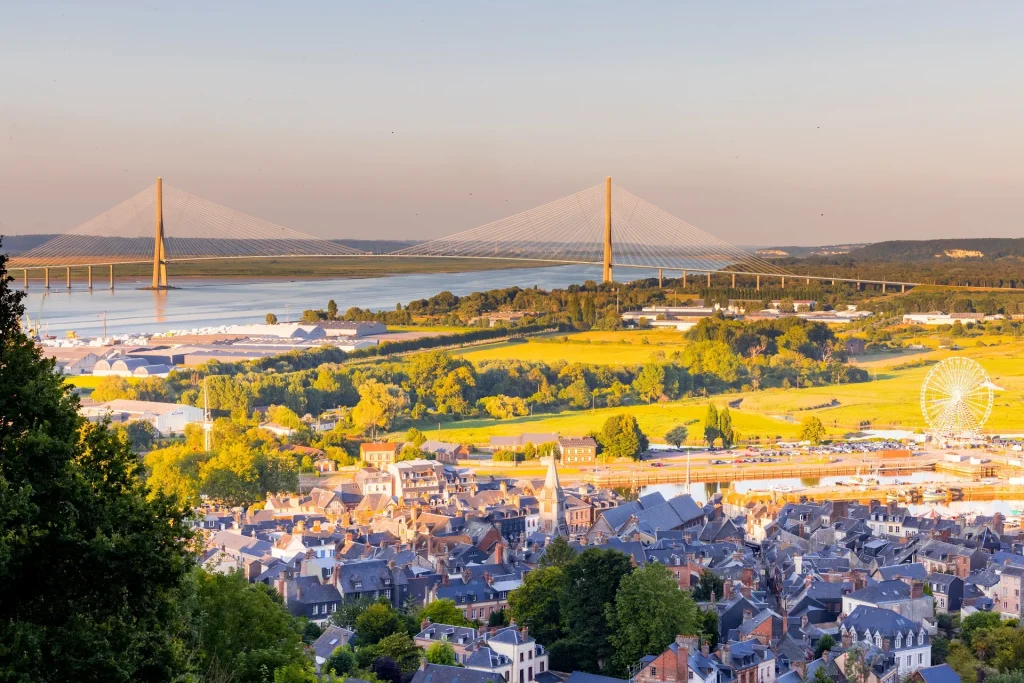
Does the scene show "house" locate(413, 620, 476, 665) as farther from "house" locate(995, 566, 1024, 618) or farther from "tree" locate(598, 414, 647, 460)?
"tree" locate(598, 414, 647, 460)

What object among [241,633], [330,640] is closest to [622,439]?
[330,640]

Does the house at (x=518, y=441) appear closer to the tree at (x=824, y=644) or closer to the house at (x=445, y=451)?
the house at (x=445, y=451)

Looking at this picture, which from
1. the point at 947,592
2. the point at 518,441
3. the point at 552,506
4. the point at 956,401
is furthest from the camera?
the point at 956,401

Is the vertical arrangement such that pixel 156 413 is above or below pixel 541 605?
below

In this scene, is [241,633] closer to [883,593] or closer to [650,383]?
[883,593]

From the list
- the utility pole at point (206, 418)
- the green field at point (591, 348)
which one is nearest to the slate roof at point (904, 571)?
the utility pole at point (206, 418)

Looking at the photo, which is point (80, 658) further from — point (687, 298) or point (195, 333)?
point (687, 298)

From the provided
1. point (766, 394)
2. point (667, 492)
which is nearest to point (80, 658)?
point (667, 492)
